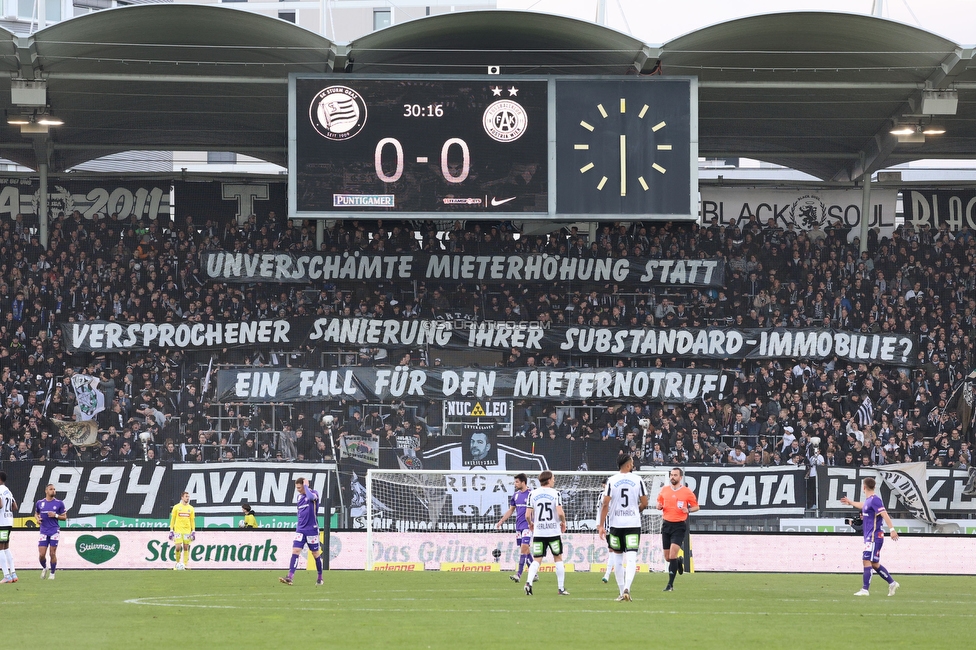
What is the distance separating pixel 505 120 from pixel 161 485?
12620 millimetres

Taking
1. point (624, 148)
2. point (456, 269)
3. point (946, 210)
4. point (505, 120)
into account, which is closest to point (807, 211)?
point (946, 210)

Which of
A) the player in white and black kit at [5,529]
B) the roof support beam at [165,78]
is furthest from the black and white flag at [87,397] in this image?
the player in white and black kit at [5,529]

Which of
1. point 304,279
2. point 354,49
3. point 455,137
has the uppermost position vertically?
point 354,49

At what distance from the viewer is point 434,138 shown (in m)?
26.1

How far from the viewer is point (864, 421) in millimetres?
33094

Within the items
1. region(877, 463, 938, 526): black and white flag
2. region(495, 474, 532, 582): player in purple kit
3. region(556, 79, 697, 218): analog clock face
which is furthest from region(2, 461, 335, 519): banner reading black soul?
region(877, 463, 938, 526): black and white flag

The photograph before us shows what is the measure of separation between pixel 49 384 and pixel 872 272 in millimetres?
Result: 23042

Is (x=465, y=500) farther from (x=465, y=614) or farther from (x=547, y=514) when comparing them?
(x=465, y=614)

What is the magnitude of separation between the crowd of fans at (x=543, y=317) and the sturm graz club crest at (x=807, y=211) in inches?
31.6

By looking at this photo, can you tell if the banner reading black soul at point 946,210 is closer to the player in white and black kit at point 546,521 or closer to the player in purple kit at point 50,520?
the player in white and black kit at point 546,521

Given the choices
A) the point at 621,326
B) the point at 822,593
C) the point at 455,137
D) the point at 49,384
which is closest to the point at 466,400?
the point at 621,326

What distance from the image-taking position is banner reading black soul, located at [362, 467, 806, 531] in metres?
28.0

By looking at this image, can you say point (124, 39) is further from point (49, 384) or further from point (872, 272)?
point (872, 272)

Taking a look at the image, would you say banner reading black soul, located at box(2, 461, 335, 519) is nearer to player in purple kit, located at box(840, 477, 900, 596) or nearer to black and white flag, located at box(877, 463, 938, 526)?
black and white flag, located at box(877, 463, 938, 526)
